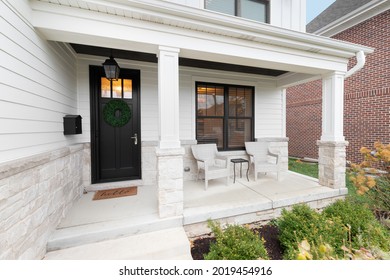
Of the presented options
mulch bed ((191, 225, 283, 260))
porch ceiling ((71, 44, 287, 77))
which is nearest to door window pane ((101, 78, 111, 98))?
porch ceiling ((71, 44, 287, 77))

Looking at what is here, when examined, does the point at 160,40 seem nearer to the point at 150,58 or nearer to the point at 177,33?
the point at 177,33

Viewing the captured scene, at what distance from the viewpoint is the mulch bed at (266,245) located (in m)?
2.17

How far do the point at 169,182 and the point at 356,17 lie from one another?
8456 millimetres

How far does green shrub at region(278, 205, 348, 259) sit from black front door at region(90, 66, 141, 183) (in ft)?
9.98

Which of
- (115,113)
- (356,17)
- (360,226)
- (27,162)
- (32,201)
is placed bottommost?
(360,226)

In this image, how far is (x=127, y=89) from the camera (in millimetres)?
3854

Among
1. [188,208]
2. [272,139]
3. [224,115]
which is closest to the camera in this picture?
[188,208]

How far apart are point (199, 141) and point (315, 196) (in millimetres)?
2725

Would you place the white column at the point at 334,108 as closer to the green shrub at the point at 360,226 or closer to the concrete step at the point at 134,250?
the green shrub at the point at 360,226

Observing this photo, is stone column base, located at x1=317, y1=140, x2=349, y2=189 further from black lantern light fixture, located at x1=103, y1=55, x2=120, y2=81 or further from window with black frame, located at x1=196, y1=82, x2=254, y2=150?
black lantern light fixture, located at x1=103, y1=55, x2=120, y2=81

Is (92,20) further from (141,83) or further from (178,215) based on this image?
(178,215)

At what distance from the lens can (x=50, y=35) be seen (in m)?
2.19

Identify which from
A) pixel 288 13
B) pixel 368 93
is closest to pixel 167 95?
pixel 288 13

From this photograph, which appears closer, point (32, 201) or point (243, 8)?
point (32, 201)
